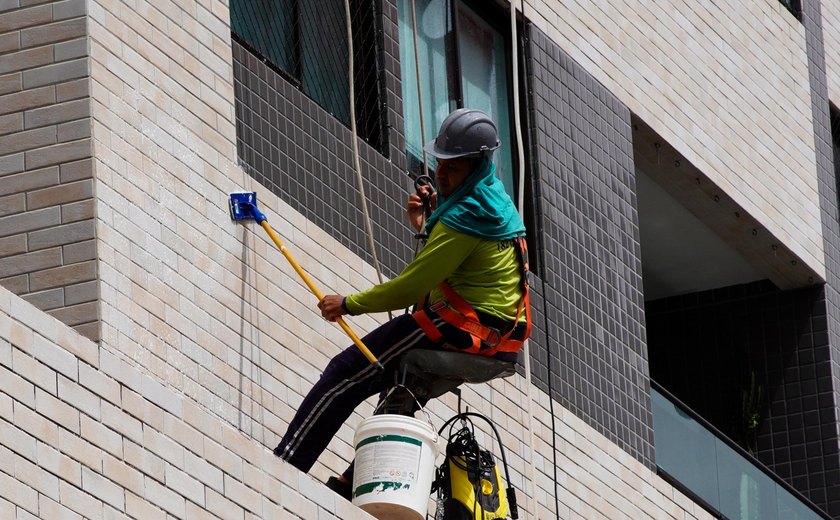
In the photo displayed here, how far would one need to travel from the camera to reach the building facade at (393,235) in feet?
34.9

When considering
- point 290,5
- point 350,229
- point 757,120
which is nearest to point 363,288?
point 350,229

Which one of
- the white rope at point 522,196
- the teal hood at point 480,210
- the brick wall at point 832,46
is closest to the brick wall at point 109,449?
the teal hood at point 480,210

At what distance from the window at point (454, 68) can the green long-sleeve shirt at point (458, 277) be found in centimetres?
330

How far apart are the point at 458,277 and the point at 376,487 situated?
1.39 meters

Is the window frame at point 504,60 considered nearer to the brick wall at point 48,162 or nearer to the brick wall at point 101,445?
the brick wall at point 48,162

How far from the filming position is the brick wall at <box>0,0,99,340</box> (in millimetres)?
12406

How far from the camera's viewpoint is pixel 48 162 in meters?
12.6

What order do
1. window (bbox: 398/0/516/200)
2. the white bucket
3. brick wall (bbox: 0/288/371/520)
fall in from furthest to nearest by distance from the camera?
1. window (bbox: 398/0/516/200)
2. the white bucket
3. brick wall (bbox: 0/288/371/520)

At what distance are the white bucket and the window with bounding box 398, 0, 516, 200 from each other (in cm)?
421

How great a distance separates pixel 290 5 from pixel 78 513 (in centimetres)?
601

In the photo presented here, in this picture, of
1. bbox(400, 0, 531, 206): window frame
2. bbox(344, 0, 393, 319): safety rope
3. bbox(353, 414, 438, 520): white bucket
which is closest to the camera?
bbox(353, 414, 438, 520): white bucket

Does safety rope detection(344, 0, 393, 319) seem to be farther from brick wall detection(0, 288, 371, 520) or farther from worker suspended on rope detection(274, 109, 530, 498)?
brick wall detection(0, 288, 371, 520)

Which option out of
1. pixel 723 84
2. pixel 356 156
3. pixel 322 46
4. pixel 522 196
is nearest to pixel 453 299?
pixel 356 156

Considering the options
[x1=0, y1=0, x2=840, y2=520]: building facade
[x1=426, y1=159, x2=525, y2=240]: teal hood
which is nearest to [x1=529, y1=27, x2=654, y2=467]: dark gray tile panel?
[x1=0, y1=0, x2=840, y2=520]: building facade
